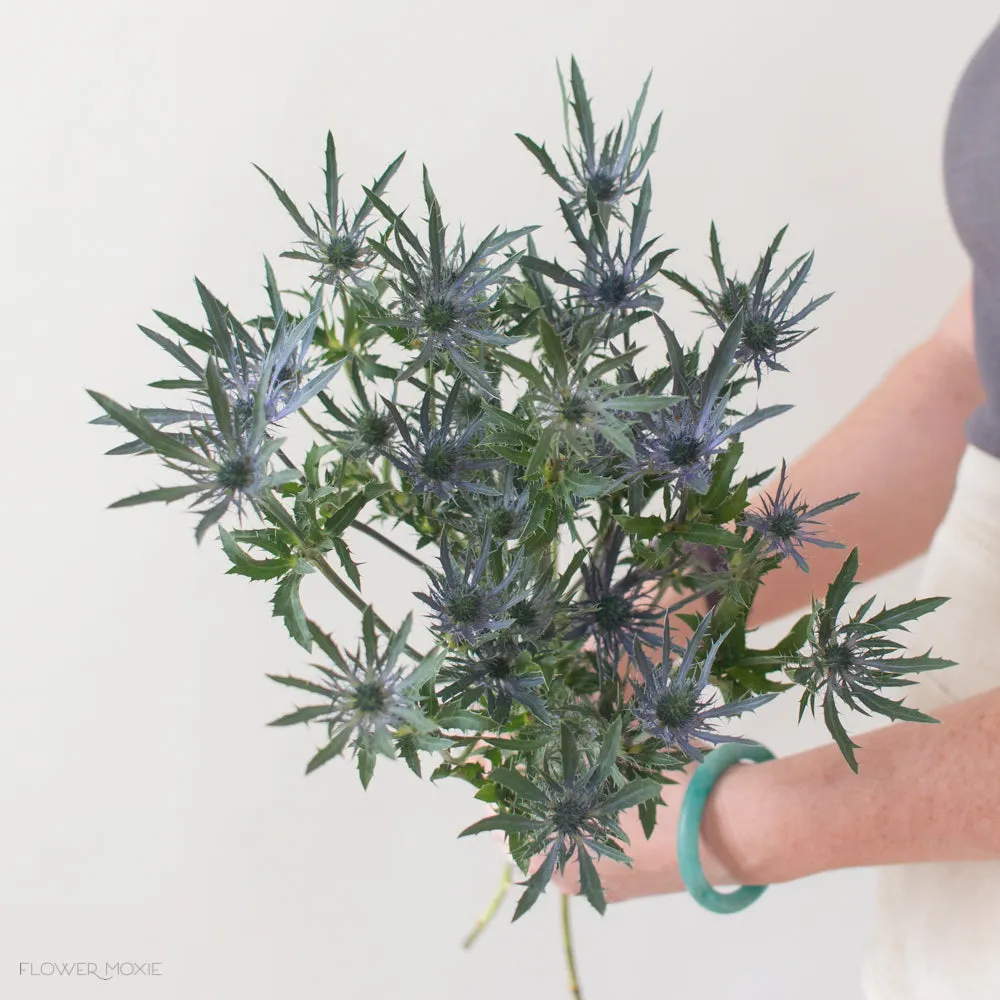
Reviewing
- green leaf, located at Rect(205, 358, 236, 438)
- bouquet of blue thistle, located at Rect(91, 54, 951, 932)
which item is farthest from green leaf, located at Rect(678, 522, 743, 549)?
green leaf, located at Rect(205, 358, 236, 438)

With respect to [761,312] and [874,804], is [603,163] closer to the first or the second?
[761,312]

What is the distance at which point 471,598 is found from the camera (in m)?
0.44

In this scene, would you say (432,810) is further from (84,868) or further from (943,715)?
(943,715)

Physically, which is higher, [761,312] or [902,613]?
[761,312]

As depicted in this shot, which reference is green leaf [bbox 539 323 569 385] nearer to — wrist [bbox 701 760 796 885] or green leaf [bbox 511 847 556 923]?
green leaf [bbox 511 847 556 923]

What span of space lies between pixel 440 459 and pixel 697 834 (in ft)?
1.32

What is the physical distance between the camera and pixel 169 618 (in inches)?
40.0

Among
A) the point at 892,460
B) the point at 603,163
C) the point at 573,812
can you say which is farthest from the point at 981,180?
the point at 573,812

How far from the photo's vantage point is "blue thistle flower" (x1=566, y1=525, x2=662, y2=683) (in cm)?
51

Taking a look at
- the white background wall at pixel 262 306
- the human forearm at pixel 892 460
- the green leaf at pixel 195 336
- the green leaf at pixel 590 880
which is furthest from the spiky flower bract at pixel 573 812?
the white background wall at pixel 262 306

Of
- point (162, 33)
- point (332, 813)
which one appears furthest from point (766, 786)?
point (162, 33)

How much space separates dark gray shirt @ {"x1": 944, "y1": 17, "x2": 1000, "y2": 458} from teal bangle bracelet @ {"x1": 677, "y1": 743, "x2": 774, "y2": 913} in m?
0.39

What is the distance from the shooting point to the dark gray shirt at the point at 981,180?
70cm

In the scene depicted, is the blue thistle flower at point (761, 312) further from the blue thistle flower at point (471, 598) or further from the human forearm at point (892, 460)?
the human forearm at point (892, 460)
